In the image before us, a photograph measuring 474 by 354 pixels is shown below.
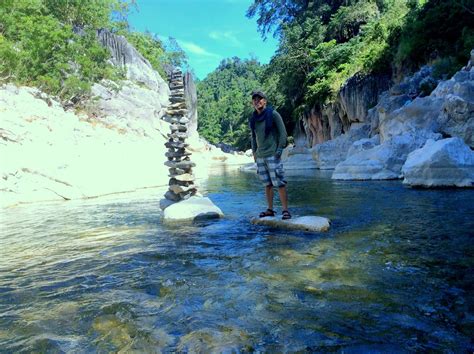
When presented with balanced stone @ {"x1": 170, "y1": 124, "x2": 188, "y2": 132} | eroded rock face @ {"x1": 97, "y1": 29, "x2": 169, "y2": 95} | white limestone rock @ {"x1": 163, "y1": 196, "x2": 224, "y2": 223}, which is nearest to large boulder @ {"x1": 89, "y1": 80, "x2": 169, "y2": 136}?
eroded rock face @ {"x1": 97, "y1": 29, "x2": 169, "y2": 95}

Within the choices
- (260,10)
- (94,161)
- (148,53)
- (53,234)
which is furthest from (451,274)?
(148,53)

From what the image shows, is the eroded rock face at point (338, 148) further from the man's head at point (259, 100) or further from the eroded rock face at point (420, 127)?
the man's head at point (259, 100)

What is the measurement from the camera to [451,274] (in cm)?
329

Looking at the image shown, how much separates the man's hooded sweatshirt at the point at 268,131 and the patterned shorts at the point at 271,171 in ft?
0.31

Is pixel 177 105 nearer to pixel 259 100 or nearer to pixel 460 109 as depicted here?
pixel 259 100

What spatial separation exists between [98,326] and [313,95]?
32.2 metres

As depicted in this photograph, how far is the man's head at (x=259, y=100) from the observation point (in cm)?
597

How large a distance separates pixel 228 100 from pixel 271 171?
10738 cm

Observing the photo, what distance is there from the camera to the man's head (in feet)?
19.6

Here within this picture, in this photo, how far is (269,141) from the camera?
6.12m


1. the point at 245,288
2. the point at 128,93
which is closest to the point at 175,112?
the point at 245,288

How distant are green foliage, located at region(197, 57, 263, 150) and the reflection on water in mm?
61395

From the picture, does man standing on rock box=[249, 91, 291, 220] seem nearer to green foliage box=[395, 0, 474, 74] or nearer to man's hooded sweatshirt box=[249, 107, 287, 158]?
man's hooded sweatshirt box=[249, 107, 287, 158]

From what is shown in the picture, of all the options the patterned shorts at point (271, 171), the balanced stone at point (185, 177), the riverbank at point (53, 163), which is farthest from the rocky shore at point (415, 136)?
the riverbank at point (53, 163)
